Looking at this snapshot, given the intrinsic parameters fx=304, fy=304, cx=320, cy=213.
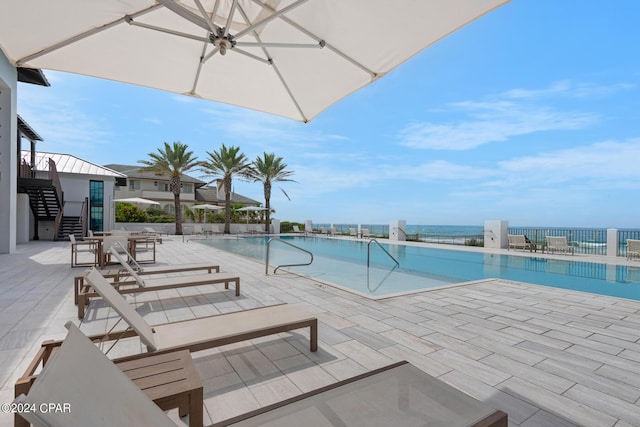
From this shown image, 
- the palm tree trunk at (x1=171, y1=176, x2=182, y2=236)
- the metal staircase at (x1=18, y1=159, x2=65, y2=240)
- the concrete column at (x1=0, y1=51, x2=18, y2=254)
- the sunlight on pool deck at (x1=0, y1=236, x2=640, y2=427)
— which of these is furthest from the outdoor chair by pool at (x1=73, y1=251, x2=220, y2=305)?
the palm tree trunk at (x1=171, y1=176, x2=182, y2=236)

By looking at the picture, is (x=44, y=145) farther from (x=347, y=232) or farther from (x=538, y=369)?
(x=538, y=369)

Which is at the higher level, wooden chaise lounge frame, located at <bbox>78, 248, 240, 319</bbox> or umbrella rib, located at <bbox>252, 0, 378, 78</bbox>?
umbrella rib, located at <bbox>252, 0, 378, 78</bbox>

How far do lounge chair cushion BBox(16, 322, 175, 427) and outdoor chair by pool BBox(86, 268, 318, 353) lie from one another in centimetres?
101

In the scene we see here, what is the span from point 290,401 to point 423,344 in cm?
210

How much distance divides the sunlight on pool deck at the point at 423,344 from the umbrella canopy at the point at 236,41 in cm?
308

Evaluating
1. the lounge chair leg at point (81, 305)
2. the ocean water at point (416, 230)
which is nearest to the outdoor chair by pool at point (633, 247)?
the ocean water at point (416, 230)

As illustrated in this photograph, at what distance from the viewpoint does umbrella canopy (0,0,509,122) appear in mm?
2922

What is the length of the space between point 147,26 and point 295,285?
4.61m

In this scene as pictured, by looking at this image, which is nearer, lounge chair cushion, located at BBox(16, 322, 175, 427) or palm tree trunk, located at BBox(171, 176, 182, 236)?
lounge chair cushion, located at BBox(16, 322, 175, 427)

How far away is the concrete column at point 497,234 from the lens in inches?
574

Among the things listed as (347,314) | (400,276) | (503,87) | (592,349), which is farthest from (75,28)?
(503,87)

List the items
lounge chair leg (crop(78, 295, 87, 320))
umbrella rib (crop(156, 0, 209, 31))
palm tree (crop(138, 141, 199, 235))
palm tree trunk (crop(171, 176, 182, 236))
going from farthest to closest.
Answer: palm tree trunk (crop(171, 176, 182, 236)) → palm tree (crop(138, 141, 199, 235)) → lounge chair leg (crop(78, 295, 87, 320)) → umbrella rib (crop(156, 0, 209, 31))

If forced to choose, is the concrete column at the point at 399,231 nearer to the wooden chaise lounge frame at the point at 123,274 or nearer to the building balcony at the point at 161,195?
the wooden chaise lounge frame at the point at 123,274

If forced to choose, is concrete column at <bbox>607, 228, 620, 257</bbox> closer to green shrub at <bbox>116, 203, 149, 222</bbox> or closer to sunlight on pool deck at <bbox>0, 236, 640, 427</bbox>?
sunlight on pool deck at <bbox>0, 236, 640, 427</bbox>
